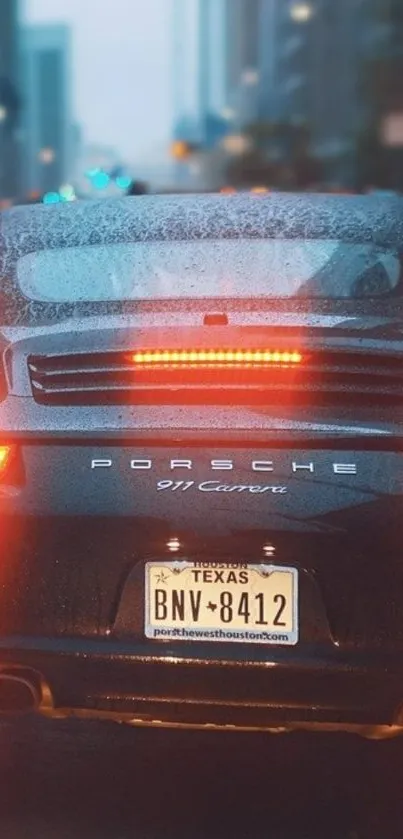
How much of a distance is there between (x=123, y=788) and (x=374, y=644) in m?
1.01

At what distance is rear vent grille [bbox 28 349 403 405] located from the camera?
409 centimetres

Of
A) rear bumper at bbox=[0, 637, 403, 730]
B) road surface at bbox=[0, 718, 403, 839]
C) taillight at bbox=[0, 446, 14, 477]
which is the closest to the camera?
rear bumper at bbox=[0, 637, 403, 730]

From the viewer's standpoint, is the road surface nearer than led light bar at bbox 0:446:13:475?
No

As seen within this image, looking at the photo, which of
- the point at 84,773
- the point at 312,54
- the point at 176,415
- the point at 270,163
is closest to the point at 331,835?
the point at 84,773

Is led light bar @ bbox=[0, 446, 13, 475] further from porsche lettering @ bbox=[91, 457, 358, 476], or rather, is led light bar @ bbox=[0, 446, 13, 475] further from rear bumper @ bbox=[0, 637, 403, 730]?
rear bumper @ bbox=[0, 637, 403, 730]

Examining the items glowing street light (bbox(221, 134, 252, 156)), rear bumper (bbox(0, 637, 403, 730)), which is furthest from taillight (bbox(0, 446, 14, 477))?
glowing street light (bbox(221, 134, 252, 156))

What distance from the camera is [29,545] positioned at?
4.00m

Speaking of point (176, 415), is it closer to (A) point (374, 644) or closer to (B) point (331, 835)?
(A) point (374, 644)

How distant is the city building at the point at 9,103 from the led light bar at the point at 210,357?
1543 inches

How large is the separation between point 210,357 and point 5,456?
56 cm

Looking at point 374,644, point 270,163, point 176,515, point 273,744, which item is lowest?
point 270,163

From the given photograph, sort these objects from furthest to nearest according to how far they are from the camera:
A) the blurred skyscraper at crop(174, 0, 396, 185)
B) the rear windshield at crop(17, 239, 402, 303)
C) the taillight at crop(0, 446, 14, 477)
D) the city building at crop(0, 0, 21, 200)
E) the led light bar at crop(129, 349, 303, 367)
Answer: the blurred skyscraper at crop(174, 0, 396, 185) < the city building at crop(0, 0, 21, 200) < the rear windshield at crop(17, 239, 402, 303) < the led light bar at crop(129, 349, 303, 367) < the taillight at crop(0, 446, 14, 477)

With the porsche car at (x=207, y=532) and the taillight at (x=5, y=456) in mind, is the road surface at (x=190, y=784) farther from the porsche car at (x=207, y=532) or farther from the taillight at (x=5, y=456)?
the taillight at (x=5, y=456)

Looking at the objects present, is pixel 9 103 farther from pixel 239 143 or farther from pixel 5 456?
pixel 239 143
